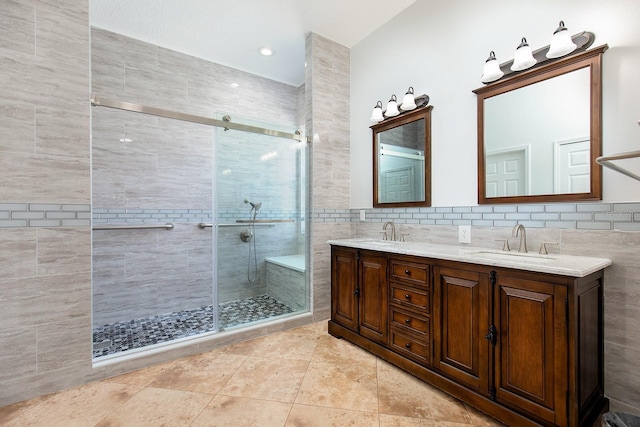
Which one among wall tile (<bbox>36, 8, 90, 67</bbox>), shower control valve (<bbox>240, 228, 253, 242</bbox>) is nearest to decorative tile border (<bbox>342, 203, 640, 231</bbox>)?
shower control valve (<bbox>240, 228, 253, 242</bbox>)

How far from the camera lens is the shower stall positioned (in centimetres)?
247

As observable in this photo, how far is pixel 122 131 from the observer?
2.88 metres

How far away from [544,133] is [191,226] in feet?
10.6

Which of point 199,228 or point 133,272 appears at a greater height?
point 199,228

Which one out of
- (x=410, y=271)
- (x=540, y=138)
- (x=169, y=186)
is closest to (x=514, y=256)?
(x=410, y=271)

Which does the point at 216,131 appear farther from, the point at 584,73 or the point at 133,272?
the point at 584,73

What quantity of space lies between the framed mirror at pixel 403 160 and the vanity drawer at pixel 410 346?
41.2 inches

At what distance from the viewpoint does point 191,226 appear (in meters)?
3.25

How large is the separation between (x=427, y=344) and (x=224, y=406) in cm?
123

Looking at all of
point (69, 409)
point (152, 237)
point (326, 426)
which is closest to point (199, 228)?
point (152, 237)

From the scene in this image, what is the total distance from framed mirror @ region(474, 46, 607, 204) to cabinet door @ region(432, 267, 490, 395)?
2.17 ft

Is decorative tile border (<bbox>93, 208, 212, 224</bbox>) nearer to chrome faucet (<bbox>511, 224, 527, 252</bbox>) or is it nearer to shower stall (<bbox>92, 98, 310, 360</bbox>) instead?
shower stall (<bbox>92, 98, 310, 360</bbox>)

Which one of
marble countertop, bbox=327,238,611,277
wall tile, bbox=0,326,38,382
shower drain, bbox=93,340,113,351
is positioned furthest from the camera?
shower drain, bbox=93,340,113,351

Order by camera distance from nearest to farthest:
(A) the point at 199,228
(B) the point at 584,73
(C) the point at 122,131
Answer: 1. (B) the point at 584,73
2. (C) the point at 122,131
3. (A) the point at 199,228
